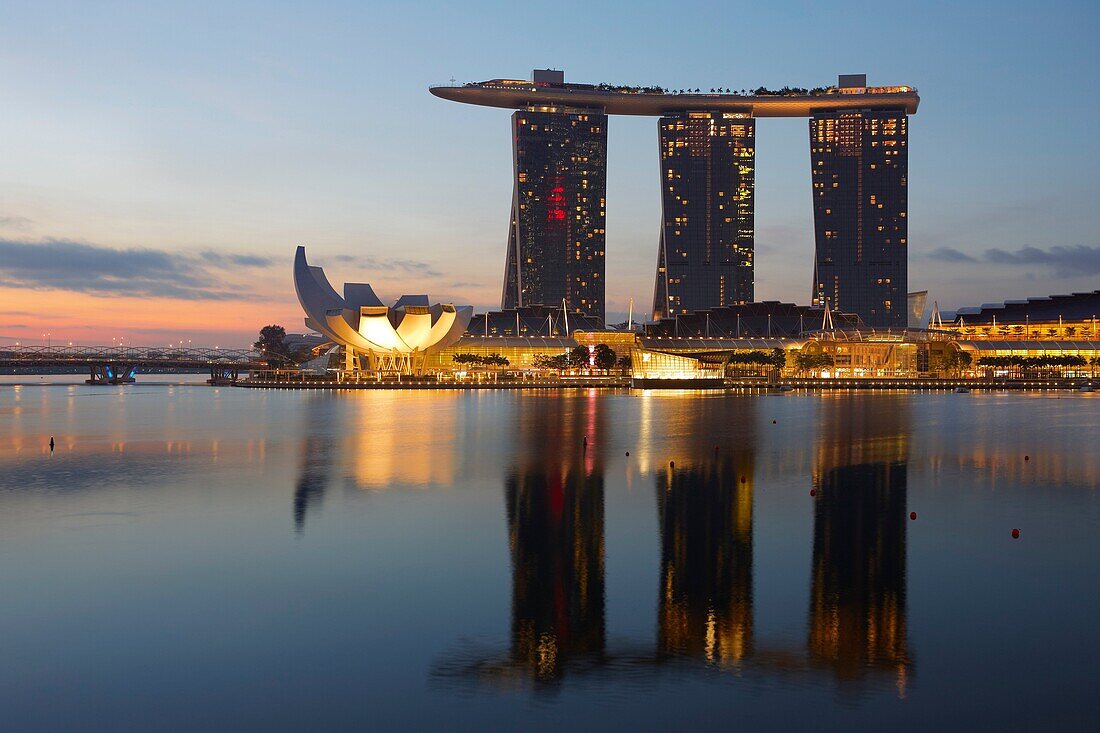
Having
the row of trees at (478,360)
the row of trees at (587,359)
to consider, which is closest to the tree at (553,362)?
the row of trees at (587,359)

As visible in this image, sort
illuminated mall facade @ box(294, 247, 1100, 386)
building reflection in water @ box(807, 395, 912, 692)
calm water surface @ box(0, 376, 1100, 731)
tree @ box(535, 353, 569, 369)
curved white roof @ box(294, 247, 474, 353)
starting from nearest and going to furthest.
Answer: calm water surface @ box(0, 376, 1100, 731), building reflection in water @ box(807, 395, 912, 692), curved white roof @ box(294, 247, 474, 353), illuminated mall facade @ box(294, 247, 1100, 386), tree @ box(535, 353, 569, 369)

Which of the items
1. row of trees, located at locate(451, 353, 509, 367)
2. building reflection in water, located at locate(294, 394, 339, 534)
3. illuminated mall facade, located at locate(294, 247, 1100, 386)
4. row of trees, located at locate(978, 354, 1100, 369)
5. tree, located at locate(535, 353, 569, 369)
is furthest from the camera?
tree, located at locate(535, 353, 569, 369)

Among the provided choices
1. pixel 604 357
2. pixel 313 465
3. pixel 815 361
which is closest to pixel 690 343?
pixel 604 357

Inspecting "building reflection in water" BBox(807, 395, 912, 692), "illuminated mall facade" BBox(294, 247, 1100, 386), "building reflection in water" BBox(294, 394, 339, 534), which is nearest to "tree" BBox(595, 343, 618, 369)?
"illuminated mall facade" BBox(294, 247, 1100, 386)

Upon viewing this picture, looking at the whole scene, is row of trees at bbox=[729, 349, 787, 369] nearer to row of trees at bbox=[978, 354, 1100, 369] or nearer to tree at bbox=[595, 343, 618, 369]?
tree at bbox=[595, 343, 618, 369]

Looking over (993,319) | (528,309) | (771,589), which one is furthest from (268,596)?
(993,319)

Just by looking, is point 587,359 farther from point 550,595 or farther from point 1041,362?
point 550,595
